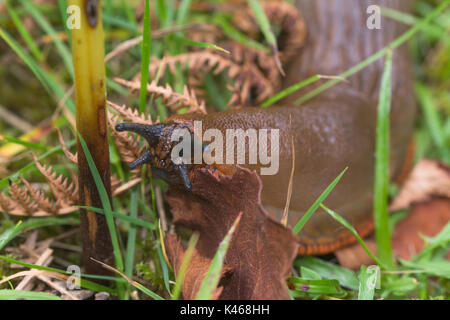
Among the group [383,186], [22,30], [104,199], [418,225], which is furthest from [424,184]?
[22,30]

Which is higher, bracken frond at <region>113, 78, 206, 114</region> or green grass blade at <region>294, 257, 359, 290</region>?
bracken frond at <region>113, 78, 206, 114</region>

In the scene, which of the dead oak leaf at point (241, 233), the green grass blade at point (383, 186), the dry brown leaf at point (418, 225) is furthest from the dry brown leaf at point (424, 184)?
the dead oak leaf at point (241, 233)

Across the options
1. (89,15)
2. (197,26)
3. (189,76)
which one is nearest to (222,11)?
(197,26)

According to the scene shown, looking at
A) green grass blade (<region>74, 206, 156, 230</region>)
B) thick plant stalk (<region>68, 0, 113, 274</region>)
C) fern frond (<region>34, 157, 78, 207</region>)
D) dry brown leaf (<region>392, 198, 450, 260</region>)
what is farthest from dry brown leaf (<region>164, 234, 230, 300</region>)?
dry brown leaf (<region>392, 198, 450, 260</region>)

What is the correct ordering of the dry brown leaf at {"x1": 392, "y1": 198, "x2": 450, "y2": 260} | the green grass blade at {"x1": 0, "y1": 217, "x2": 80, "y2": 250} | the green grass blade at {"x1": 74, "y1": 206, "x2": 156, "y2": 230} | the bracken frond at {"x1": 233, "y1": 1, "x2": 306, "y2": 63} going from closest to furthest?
the green grass blade at {"x1": 74, "y1": 206, "x2": 156, "y2": 230}
the green grass blade at {"x1": 0, "y1": 217, "x2": 80, "y2": 250}
the dry brown leaf at {"x1": 392, "y1": 198, "x2": 450, "y2": 260}
the bracken frond at {"x1": 233, "y1": 1, "x2": 306, "y2": 63}

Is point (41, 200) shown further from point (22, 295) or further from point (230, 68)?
point (230, 68)

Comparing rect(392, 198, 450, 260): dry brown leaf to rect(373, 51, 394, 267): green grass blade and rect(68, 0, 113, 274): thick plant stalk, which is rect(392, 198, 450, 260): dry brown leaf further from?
rect(68, 0, 113, 274): thick plant stalk

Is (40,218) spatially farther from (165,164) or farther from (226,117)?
(226,117)
